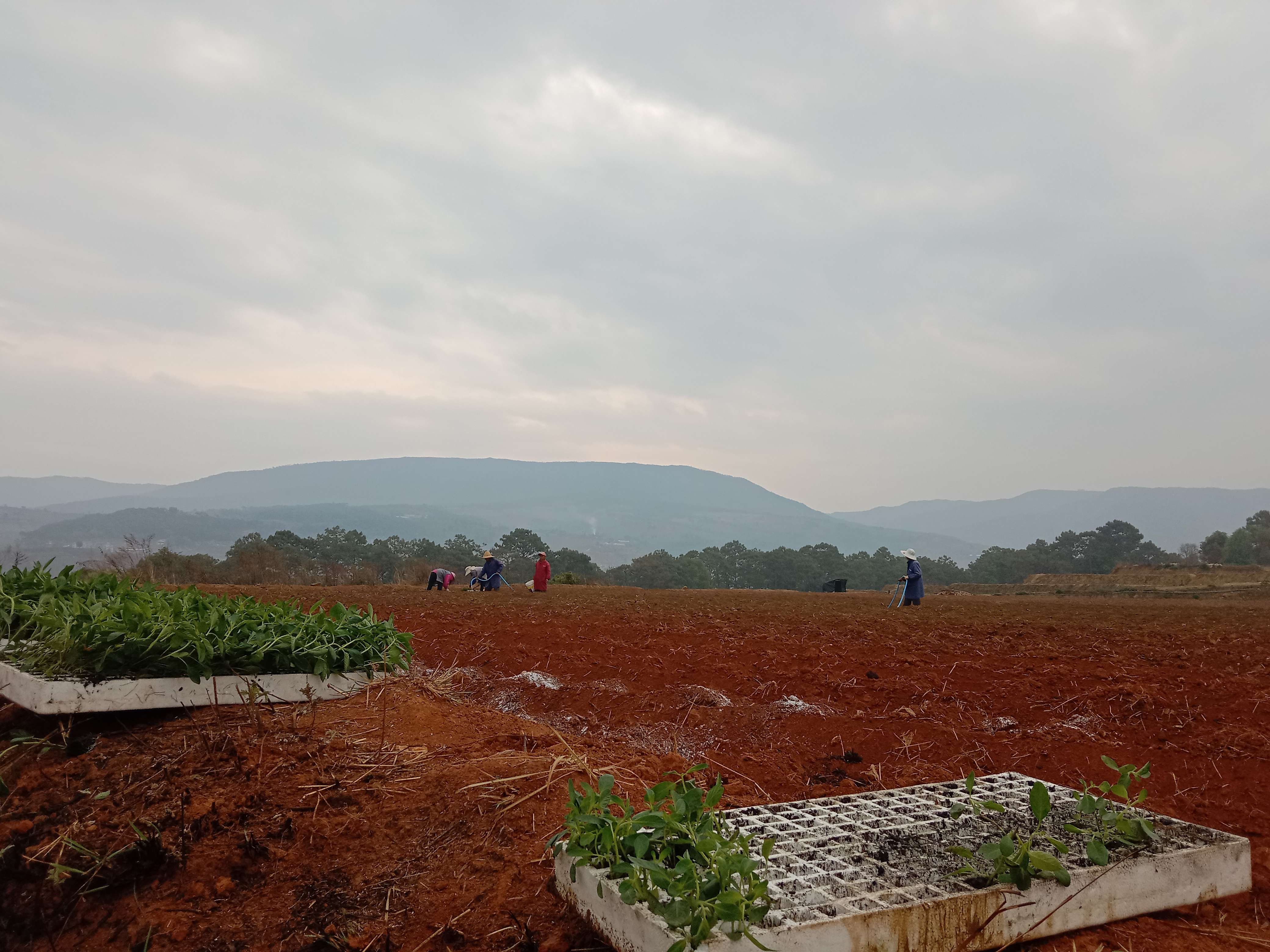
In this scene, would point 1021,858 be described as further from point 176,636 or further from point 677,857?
point 176,636

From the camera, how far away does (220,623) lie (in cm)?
440

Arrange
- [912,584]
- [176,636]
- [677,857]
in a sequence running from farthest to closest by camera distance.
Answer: [912,584]
[176,636]
[677,857]

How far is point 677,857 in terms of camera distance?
7.75ft

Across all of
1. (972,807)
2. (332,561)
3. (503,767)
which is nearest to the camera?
(972,807)

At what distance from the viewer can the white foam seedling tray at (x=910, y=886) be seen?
213 centimetres

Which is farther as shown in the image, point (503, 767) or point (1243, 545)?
point (1243, 545)

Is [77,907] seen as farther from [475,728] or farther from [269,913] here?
[475,728]

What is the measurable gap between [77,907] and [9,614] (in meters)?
2.84

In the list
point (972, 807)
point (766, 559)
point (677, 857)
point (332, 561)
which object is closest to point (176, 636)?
point (677, 857)

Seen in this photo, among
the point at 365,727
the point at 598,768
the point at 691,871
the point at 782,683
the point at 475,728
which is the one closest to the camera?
the point at 691,871

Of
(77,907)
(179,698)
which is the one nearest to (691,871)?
(77,907)

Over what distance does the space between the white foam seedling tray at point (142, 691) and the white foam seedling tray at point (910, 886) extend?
96.2 inches

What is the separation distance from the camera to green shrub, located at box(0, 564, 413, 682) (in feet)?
13.0

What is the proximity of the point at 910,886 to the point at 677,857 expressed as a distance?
71 centimetres
